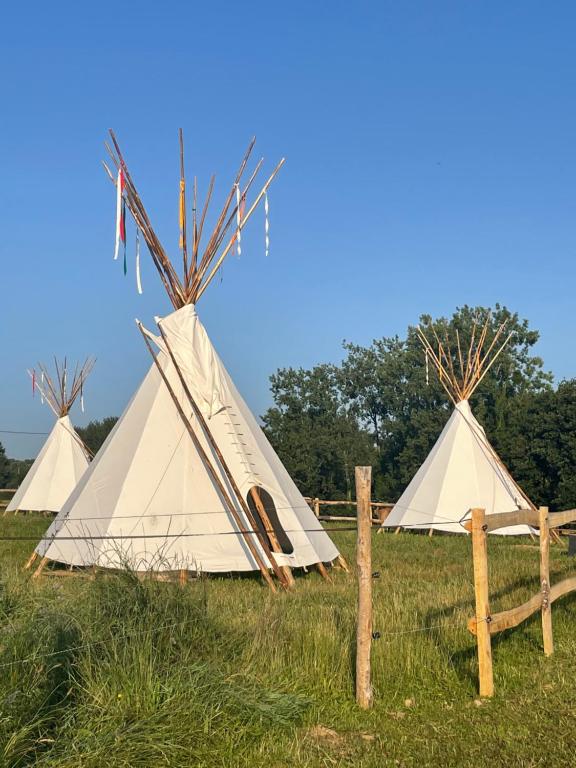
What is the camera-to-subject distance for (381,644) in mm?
4938

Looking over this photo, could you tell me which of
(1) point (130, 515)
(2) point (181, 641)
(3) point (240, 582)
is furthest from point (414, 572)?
(2) point (181, 641)

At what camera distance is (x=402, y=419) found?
32.8 m

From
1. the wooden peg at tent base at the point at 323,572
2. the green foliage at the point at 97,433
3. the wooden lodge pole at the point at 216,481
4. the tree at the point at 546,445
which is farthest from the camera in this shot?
the green foliage at the point at 97,433

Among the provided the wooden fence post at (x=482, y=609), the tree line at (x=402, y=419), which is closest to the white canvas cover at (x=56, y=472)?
the tree line at (x=402, y=419)

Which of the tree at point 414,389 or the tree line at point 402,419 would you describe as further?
the tree at point 414,389

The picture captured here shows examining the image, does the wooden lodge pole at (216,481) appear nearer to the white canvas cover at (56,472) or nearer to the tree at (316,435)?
the white canvas cover at (56,472)

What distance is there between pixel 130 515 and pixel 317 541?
7.35 ft

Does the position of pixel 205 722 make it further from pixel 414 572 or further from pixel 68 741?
pixel 414 572

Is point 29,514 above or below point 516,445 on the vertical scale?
below

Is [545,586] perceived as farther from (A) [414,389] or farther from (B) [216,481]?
(A) [414,389]

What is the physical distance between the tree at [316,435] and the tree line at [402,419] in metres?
0.04

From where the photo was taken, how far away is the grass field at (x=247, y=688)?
3328mm

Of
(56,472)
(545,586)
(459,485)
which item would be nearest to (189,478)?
(545,586)

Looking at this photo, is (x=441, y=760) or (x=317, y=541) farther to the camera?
(x=317, y=541)
